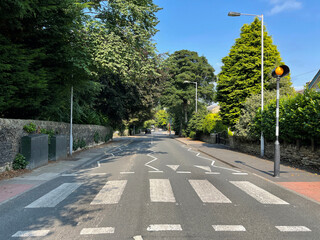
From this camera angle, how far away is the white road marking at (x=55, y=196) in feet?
17.7

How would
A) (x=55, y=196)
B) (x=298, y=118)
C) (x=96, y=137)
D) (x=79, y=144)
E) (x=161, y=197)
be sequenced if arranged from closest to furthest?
(x=161, y=197), (x=55, y=196), (x=298, y=118), (x=79, y=144), (x=96, y=137)

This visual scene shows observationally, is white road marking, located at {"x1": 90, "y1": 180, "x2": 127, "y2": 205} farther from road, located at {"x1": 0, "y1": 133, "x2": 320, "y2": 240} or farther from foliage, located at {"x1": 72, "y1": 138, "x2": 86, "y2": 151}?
foliage, located at {"x1": 72, "y1": 138, "x2": 86, "y2": 151}

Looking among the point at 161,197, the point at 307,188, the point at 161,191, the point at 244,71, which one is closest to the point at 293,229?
the point at 161,197

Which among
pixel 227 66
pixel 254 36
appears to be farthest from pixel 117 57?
pixel 254 36

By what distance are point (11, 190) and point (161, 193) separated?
13.8 ft

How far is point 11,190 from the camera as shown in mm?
6582

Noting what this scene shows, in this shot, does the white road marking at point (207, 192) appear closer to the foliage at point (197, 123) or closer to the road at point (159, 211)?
the road at point (159, 211)

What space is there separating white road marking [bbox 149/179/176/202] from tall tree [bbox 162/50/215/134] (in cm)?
3297

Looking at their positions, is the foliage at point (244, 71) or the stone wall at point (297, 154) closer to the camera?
the stone wall at point (297, 154)

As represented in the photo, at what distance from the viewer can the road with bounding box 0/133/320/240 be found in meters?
3.90

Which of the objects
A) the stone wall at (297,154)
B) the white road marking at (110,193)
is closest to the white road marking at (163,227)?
the white road marking at (110,193)

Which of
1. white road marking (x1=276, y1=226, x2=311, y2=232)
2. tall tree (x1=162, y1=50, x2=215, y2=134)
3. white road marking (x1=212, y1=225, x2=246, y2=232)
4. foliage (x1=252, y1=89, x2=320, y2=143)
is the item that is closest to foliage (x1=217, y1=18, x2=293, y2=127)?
foliage (x1=252, y1=89, x2=320, y2=143)

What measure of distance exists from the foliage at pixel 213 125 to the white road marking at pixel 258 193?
68.3 feet

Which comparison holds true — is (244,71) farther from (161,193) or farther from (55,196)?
(55,196)
